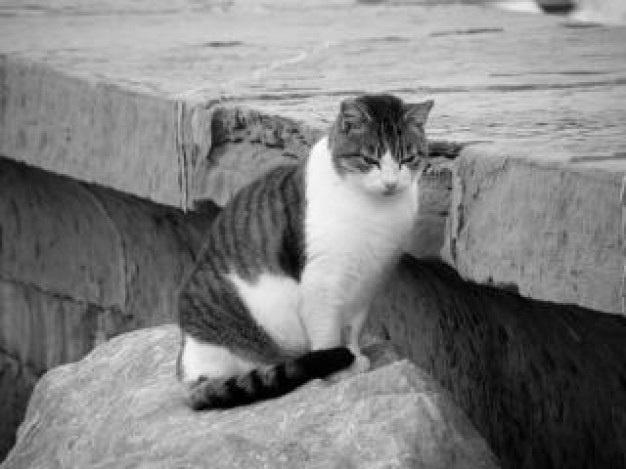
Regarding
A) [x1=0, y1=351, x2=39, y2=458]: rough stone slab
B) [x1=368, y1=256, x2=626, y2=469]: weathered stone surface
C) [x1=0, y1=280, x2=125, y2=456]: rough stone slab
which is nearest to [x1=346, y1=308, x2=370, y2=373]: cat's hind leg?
[x1=368, y1=256, x2=626, y2=469]: weathered stone surface

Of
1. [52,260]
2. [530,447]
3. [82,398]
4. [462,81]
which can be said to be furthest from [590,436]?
[52,260]

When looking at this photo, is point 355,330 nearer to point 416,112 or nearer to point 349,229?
point 349,229

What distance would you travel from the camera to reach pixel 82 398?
3887mm

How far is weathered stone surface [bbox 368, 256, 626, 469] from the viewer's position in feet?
11.2

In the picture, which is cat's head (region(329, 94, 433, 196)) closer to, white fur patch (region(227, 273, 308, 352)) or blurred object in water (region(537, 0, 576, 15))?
white fur patch (region(227, 273, 308, 352))

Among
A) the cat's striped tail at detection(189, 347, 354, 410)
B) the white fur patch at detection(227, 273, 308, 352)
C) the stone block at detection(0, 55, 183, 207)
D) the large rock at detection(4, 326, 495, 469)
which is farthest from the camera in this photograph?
the stone block at detection(0, 55, 183, 207)

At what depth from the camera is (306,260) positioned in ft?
11.8

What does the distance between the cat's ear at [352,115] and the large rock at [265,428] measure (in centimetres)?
56

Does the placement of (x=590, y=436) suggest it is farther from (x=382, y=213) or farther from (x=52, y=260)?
(x=52, y=260)

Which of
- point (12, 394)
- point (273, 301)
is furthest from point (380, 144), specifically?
point (12, 394)

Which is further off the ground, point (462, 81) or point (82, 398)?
point (462, 81)

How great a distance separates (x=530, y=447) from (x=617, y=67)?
1.65 m

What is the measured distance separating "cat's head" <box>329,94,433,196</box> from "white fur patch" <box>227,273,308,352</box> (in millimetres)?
299

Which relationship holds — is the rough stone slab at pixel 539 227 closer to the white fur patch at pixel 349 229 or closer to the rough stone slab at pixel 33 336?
the white fur patch at pixel 349 229
